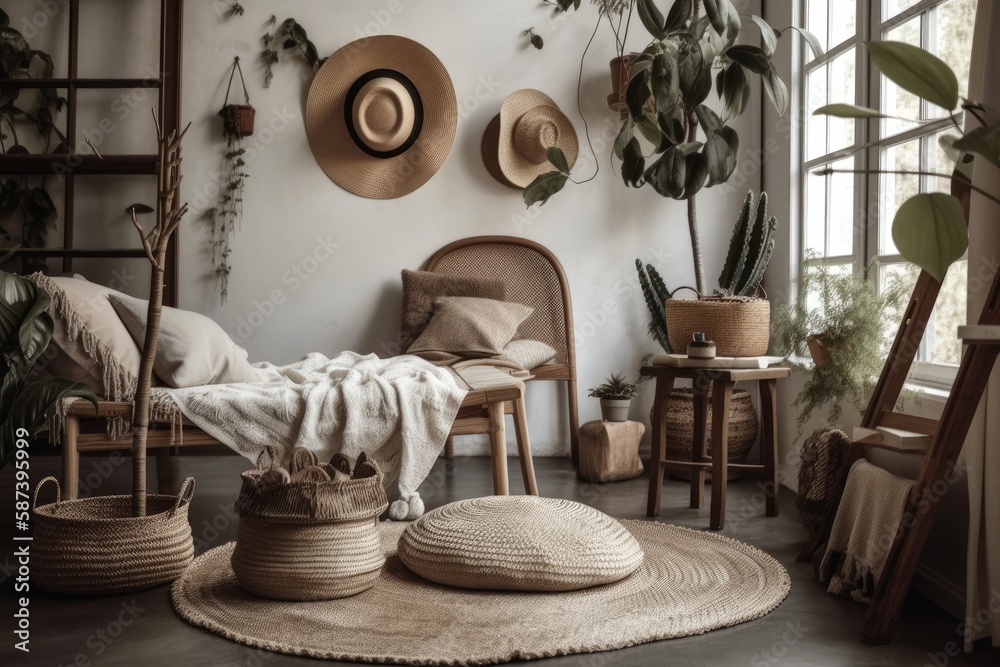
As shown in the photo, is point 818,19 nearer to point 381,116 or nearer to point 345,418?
point 381,116

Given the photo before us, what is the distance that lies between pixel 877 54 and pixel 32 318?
83.3 inches

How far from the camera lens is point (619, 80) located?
4141 millimetres

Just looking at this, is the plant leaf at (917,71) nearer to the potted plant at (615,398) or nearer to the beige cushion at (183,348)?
the beige cushion at (183,348)

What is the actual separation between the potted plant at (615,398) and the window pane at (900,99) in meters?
1.56

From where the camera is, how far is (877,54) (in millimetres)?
1177

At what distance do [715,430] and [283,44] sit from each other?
2.83 metres

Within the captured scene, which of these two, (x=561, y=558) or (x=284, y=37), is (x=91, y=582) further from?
(x=284, y=37)

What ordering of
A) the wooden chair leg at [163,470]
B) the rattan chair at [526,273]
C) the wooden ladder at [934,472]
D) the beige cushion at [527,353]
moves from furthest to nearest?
the rattan chair at [526,273] < the beige cushion at [527,353] < the wooden chair leg at [163,470] < the wooden ladder at [934,472]

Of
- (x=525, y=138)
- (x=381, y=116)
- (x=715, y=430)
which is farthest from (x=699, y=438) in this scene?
(x=381, y=116)

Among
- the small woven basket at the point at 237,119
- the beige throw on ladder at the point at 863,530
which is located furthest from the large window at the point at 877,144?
the small woven basket at the point at 237,119

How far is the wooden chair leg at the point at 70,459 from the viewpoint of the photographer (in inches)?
103

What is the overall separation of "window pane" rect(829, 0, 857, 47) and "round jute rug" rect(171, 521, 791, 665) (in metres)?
2.06

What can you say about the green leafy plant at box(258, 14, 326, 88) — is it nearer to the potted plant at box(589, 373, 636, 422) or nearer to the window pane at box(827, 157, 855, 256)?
the potted plant at box(589, 373, 636, 422)

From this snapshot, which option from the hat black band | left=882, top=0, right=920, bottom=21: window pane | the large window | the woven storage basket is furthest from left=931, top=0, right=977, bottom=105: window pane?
the woven storage basket
